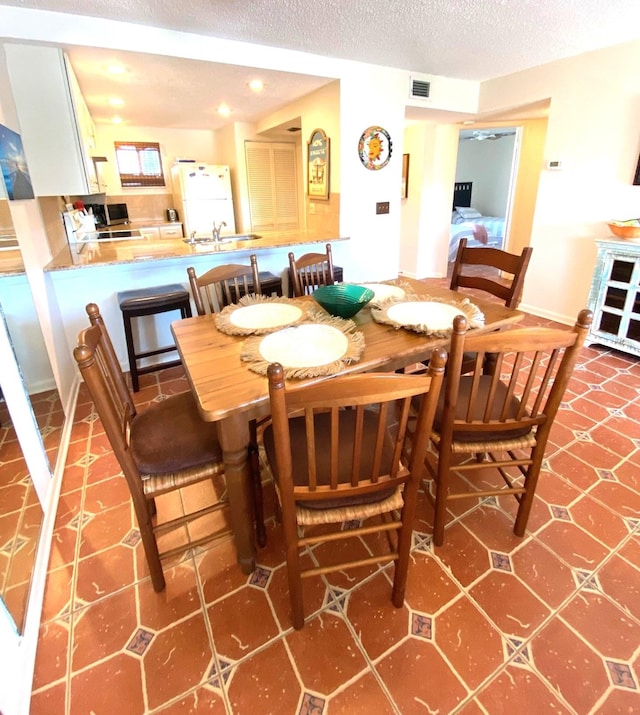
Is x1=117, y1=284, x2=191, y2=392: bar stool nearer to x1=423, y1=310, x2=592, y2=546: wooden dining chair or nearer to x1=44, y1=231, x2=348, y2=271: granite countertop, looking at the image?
x1=44, y1=231, x2=348, y2=271: granite countertop

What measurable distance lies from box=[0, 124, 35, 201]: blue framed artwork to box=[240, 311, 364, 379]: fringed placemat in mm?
1464

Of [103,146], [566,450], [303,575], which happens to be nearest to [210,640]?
[303,575]

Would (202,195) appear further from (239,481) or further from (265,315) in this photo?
(239,481)

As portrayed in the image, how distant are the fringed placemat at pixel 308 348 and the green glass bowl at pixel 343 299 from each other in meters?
0.05

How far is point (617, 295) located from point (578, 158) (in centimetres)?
134

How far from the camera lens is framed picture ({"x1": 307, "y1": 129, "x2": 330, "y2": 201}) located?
3.74 metres

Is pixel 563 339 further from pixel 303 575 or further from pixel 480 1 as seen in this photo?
pixel 480 1

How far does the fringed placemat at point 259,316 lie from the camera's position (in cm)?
163

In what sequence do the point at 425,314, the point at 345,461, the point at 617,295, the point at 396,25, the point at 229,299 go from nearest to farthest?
the point at 345,461, the point at 425,314, the point at 229,299, the point at 396,25, the point at 617,295

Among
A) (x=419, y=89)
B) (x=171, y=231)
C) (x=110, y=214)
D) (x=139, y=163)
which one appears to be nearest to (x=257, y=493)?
(x=419, y=89)

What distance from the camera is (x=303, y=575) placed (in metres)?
1.20

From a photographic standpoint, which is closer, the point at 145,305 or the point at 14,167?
the point at 14,167

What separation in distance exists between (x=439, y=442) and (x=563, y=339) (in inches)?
21.4

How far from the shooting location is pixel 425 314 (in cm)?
174
